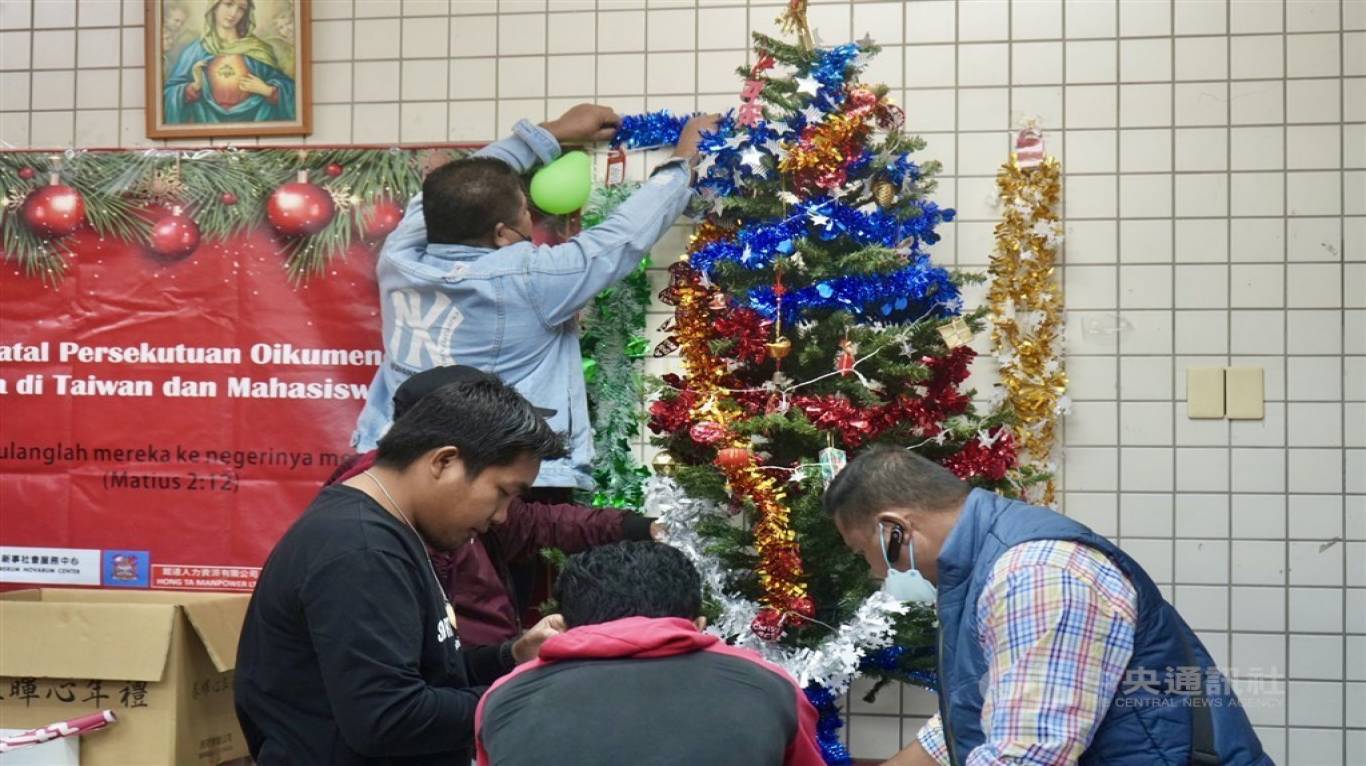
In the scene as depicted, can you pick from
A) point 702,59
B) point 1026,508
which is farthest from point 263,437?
point 1026,508

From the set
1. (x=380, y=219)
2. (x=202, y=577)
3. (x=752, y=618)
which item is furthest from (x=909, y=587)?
(x=202, y=577)

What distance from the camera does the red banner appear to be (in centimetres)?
399

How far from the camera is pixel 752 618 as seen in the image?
333 centimetres

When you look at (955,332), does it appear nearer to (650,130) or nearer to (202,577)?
(650,130)

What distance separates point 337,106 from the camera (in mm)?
4160

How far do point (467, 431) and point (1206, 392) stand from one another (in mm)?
2420

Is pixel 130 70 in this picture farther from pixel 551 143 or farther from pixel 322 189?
pixel 551 143

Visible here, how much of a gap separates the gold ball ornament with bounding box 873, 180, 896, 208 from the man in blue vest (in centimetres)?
118

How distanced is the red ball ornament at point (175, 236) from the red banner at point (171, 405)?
3 centimetres

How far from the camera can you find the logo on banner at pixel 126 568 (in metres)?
4.06

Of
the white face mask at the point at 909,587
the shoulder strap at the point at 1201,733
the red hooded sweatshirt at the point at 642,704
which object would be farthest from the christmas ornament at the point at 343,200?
the shoulder strap at the point at 1201,733

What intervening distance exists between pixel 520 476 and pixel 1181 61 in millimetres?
2519

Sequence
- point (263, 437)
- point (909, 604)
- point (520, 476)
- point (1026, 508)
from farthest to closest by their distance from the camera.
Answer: point (263, 437), point (909, 604), point (1026, 508), point (520, 476)

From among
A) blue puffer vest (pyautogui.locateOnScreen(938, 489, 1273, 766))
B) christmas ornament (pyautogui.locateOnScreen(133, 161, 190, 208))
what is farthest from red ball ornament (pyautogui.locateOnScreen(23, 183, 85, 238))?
blue puffer vest (pyautogui.locateOnScreen(938, 489, 1273, 766))
